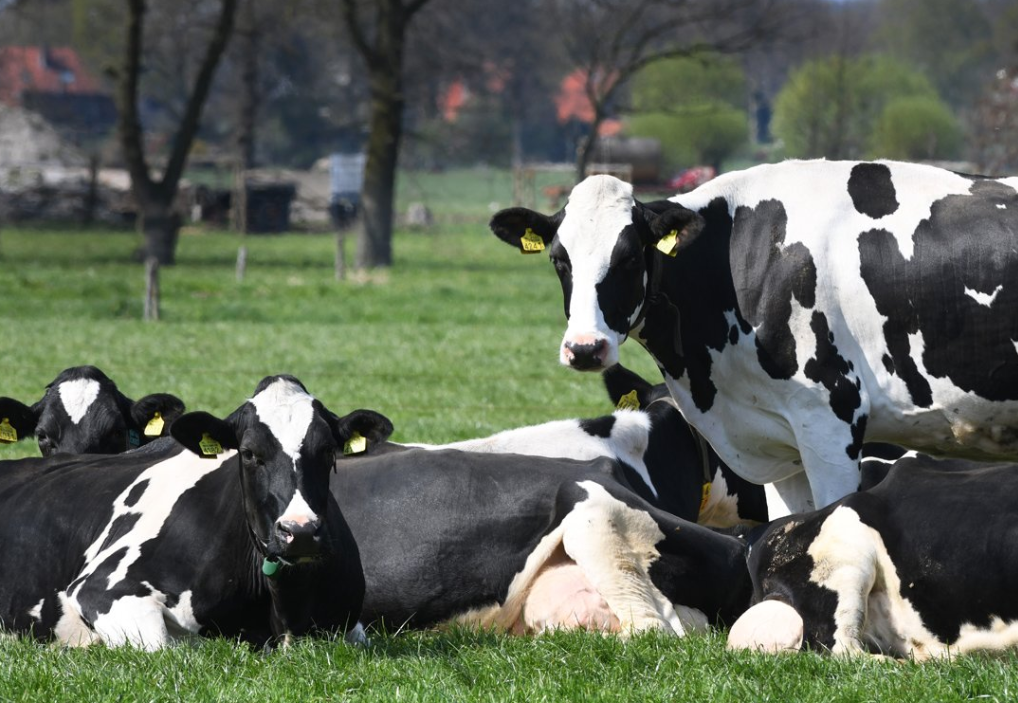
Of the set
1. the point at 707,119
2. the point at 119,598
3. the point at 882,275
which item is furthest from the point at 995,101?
the point at 119,598

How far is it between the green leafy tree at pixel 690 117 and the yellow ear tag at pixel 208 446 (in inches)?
2069

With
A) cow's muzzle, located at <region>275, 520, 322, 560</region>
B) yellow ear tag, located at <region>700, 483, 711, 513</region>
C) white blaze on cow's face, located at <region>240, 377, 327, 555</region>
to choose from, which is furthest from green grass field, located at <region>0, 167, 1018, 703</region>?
yellow ear tag, located at <region>700, 483, 711, 513</region>

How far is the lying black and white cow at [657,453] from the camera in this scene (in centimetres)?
769

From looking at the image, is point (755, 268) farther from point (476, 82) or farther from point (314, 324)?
point (476, 82)

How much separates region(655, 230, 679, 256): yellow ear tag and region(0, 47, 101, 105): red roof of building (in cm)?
8520

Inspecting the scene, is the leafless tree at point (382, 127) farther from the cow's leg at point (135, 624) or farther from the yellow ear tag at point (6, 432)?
the cow's leg at point (135, 624)

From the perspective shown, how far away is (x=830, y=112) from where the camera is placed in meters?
46.5

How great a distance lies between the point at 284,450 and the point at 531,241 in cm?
227

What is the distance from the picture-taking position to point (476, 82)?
3369 inches

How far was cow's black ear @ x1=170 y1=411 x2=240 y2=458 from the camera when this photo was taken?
5.94 m

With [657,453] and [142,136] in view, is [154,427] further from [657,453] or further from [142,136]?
[142,136]

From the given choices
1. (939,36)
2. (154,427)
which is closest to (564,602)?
(154,427)

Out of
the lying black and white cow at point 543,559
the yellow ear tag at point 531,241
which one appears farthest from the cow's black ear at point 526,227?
the lying black and white cow at point 543,559

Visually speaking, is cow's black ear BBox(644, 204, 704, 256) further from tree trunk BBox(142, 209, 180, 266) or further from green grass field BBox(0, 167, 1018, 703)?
tree trunk BBox(142, 209, 180, 266)
